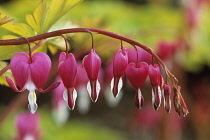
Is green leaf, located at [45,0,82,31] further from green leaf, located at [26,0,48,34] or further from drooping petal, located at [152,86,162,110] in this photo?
drooping petal, located at [152,86,162,110]

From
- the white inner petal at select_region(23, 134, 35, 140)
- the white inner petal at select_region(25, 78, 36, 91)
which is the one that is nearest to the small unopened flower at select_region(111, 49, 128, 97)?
the white inner petal at select_region(25, 78, 36, 91)

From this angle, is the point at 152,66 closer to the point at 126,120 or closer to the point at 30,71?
the point at 30,71

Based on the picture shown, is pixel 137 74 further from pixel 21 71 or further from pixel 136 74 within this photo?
pixel 21 71

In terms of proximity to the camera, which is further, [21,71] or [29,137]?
[29,137]

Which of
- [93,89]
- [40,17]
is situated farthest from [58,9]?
[93,89]

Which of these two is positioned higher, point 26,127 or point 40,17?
point 40,17

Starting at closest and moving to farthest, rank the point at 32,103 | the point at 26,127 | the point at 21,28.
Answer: the point at 32,103 < the point at 21,28 < the point at 26,127
